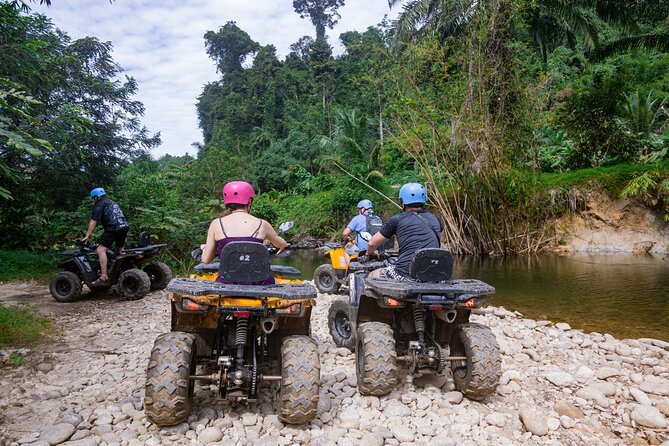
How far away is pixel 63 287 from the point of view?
7.41m

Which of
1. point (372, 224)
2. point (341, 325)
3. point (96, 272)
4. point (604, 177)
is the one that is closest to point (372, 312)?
point (341, 325)

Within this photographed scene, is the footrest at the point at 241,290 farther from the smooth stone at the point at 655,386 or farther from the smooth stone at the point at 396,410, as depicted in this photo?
the smooth stone at the point at 655,386

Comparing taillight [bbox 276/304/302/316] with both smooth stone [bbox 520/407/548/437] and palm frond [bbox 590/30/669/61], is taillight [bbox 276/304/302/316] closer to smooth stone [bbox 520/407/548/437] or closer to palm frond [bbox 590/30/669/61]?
smooth stone [bbox 520/407/548/437]

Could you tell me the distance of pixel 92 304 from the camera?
7297mm

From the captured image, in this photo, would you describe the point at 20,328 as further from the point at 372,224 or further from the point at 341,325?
the point at 372,224

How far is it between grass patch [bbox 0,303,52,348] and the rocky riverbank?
0.26 meters

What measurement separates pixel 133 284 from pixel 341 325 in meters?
4.16

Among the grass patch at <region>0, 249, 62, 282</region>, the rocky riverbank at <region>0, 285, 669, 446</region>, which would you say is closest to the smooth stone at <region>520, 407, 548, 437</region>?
the rocky riverbank at <region>0, 285, 669, 446</region>

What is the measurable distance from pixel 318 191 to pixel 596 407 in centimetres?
2449

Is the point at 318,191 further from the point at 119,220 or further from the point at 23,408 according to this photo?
the point at 23,408

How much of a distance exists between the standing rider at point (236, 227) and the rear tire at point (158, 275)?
17.7ft

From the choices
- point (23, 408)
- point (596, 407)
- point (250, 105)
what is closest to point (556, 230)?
point (596, 407)

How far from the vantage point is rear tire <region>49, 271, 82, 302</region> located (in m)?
7.32

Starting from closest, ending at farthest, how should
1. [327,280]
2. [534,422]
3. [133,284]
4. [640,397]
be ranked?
[534,422], [640,397], [133,284], [327,280]
